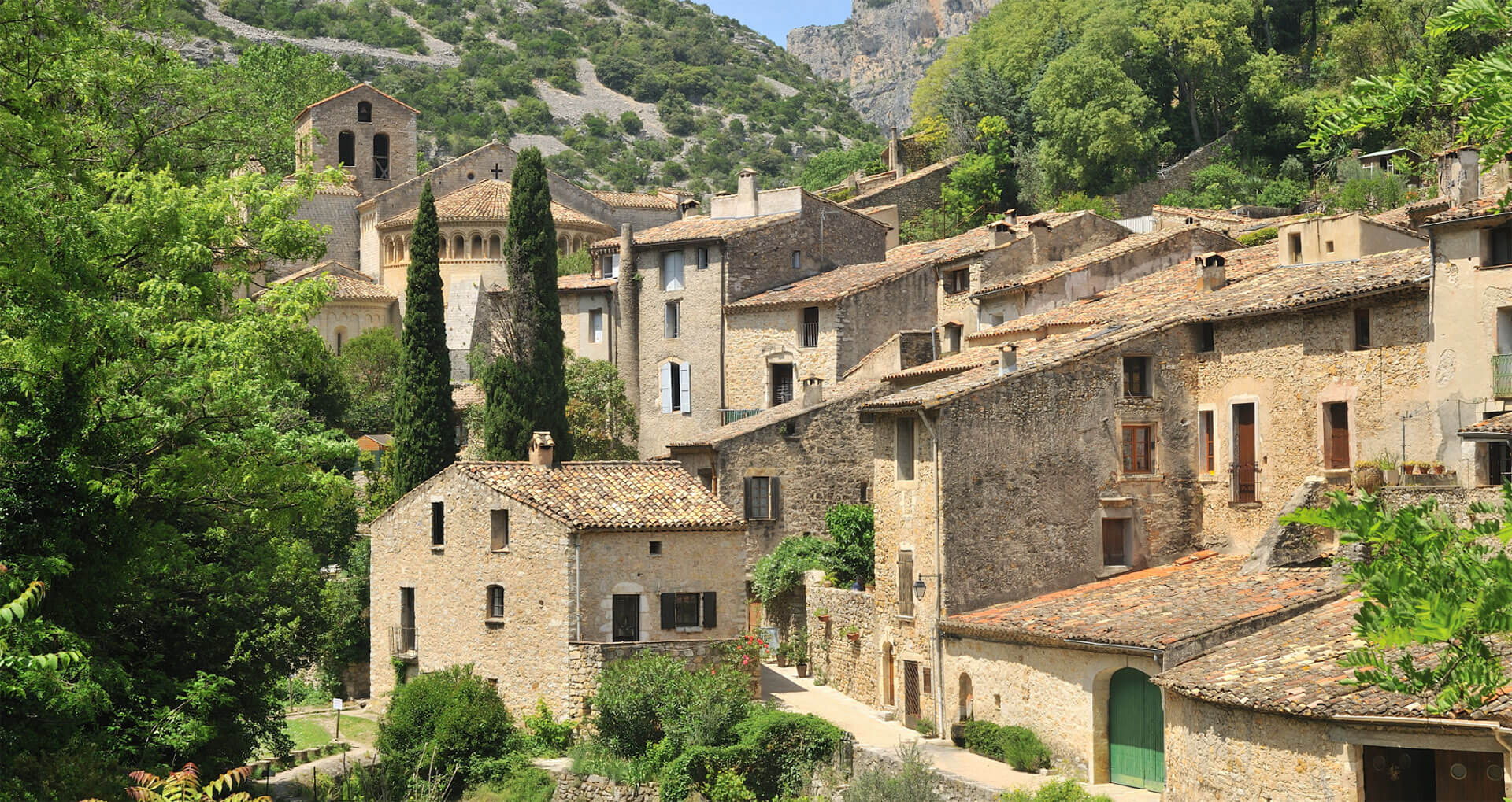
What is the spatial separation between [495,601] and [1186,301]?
17346 mm

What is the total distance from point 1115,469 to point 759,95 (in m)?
128

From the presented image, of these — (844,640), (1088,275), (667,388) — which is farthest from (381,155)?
(844,640)

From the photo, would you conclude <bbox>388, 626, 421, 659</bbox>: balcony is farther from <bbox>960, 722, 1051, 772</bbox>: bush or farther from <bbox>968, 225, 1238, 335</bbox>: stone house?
<bbox>968, 225, 1238, 335</bbox>: stone house

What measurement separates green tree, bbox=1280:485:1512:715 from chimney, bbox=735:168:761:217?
41493 mm

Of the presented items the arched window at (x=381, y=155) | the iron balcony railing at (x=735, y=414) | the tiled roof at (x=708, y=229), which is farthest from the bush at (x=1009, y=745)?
the arched window at (x=381, y=155)

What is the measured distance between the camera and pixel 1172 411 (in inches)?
1421

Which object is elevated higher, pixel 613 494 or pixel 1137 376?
pixel 1137 376

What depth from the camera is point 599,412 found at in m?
53.3

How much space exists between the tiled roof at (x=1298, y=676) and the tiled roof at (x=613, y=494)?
13514 mm

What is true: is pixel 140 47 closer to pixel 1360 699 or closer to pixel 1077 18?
pixel 1360 699

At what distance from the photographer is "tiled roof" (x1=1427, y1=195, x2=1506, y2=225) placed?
29341mm

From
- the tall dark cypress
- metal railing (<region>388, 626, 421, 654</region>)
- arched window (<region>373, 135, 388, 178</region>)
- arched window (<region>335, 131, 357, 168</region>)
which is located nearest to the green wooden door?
metal railing (<region>388, 626, 421, 654</region>)

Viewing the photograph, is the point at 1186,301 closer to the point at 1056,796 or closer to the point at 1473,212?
the point at 1473,212

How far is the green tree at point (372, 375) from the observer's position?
208ft
